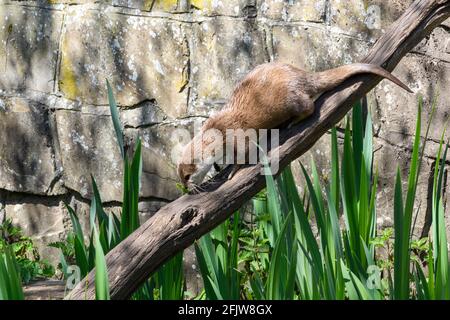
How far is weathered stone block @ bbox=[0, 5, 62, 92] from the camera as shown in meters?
4.43

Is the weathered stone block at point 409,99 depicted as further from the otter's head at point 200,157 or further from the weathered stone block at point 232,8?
Answer: the otter's head at point 200,157

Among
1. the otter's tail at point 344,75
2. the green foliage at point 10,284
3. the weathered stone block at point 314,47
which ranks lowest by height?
the green foliage at point 10,284

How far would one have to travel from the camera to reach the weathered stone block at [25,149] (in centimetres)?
445

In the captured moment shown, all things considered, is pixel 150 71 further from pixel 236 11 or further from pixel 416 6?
pixel 416 6

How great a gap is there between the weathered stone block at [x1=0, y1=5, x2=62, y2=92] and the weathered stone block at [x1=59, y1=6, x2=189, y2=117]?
139 mm

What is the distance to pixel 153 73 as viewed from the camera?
14.4 feet

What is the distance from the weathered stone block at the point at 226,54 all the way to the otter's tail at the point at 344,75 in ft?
3.87

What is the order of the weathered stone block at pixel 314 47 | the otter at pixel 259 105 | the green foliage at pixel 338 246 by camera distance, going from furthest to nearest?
the weathered stone block at pixel 314 47
the otter at pixel 259 105
the green foliage at pixel 338 246

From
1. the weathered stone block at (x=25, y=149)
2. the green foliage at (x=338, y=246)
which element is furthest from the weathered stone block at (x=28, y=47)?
the green foliage at (x=338, y=246)

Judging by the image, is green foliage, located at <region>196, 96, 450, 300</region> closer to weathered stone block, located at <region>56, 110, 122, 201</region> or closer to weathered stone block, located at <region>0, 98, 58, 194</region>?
weathered stone block, located at <region>56, 110, 122, 201</region>

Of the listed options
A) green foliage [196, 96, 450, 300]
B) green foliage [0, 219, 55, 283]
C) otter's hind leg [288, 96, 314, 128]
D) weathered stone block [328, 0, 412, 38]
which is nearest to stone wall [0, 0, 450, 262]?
weathered stone block [328, 0, 412, 38]

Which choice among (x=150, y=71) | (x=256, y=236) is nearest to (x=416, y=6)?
(x=256, y=236)

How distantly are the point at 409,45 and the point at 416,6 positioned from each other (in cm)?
16

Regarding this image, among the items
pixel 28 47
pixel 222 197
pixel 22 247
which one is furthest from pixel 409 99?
pixel 22 247
